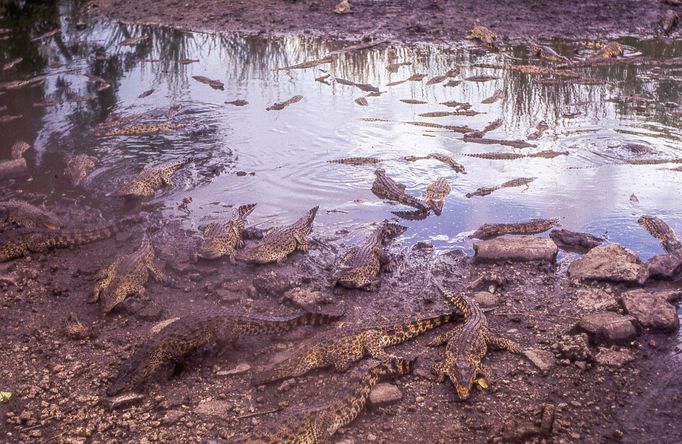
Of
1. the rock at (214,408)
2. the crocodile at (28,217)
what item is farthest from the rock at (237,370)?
the crocodile at (28,217)

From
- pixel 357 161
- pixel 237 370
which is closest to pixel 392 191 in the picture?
pixel 357 161

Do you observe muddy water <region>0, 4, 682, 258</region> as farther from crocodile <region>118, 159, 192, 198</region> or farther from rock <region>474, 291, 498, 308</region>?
rock <region>474, 291, 498, 308</region>

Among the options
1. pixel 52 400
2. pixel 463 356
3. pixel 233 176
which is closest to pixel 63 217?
pixel 233 176

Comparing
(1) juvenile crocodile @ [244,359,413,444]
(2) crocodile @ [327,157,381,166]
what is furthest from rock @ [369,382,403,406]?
(2) crocodile @ [327,157,381,166]

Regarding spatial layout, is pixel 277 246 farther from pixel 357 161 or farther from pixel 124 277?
pixel 357 161

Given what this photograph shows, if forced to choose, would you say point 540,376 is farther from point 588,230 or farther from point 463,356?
point 588,230

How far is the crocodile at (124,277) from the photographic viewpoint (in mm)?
5621

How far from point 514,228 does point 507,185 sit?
1.18 m

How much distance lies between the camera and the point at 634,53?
1316cm

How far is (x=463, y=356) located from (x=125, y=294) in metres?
2.77

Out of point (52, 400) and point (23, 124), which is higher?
point (23, 124)

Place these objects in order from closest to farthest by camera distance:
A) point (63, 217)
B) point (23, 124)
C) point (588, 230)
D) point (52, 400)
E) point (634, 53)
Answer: point (52, 400) < point (588, 230) < point (63, 217) < point (23, 124) < point (634, 53)

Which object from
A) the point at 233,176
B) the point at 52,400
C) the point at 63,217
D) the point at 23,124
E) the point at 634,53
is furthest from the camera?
the point at 634,53

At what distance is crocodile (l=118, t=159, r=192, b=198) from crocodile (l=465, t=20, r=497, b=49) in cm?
792
